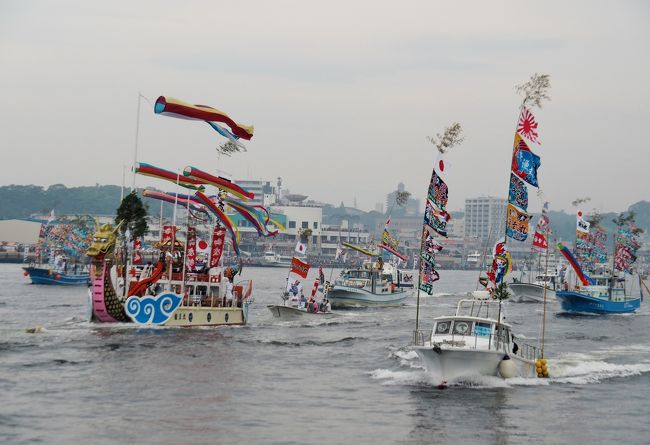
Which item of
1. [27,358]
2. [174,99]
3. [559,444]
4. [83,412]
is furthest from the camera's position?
[174,99]

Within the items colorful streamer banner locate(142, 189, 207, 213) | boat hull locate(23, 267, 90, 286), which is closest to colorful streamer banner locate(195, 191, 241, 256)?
colorful streamer banner locate(142, 189, 207, 213)

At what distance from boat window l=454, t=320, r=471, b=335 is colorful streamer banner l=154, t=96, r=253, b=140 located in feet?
90.3

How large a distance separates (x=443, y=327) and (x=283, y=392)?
815 cm

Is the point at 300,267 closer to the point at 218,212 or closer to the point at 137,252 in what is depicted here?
the point at 218,212

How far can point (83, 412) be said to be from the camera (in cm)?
3762

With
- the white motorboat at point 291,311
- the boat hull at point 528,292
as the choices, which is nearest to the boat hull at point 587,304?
the boat hull at point 528,292

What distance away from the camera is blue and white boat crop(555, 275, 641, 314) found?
312 feet

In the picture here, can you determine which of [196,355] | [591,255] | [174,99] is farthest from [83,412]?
[591,255]

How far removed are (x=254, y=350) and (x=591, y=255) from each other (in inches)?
2196


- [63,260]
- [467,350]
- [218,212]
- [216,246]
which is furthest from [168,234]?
[63,260]

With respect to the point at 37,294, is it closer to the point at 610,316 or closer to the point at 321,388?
the point at 610,316

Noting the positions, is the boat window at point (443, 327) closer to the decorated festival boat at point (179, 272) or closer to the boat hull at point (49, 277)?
the decorated festival boat at point (179, 272)

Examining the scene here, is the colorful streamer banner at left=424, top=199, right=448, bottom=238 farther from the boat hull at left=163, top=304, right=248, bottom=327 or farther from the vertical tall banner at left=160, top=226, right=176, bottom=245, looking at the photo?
the vertical tall banner at left=160, top=226, right=176, bottom=245

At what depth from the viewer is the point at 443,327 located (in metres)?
44.6
